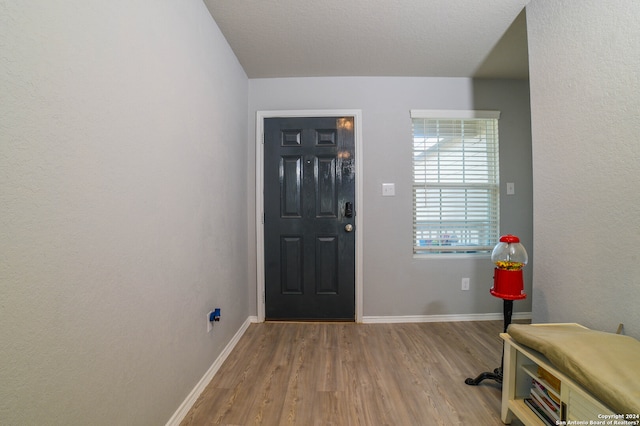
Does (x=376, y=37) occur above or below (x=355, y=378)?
above

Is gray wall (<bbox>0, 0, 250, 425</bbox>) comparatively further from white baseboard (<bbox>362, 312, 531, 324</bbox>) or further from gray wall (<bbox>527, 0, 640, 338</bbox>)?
gray wall (<bbox>527, 0, 640, 338</bbox>)

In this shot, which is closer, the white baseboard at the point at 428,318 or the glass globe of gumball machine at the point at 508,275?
the glass globe of gumball machine at the point at 508,275

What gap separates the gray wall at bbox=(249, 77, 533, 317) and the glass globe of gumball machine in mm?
937

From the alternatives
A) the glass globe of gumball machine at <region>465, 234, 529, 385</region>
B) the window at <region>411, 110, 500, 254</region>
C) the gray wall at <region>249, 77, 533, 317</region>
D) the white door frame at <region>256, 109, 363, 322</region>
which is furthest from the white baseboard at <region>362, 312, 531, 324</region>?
the glass globe of gumball machine at <region>465, 234, 529, 385</region>

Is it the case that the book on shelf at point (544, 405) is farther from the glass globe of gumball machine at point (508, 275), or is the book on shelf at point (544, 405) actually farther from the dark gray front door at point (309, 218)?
the dark gray front door at point (309, 218)

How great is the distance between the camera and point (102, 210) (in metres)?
0.87

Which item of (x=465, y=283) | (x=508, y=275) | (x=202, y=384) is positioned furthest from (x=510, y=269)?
(x=202, y=384)

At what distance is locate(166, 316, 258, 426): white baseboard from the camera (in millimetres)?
1282

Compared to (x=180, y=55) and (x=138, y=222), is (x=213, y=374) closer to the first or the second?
(x=138, y=222)

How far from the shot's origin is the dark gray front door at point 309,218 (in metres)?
2.46

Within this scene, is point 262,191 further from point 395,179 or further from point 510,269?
point 510,269

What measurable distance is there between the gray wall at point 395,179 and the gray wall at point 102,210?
1.12 meters

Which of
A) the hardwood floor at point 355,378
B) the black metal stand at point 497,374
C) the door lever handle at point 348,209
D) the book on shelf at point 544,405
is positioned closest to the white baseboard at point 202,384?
the hardwood floor at point 355,378

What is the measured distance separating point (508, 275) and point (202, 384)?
6.21ft
